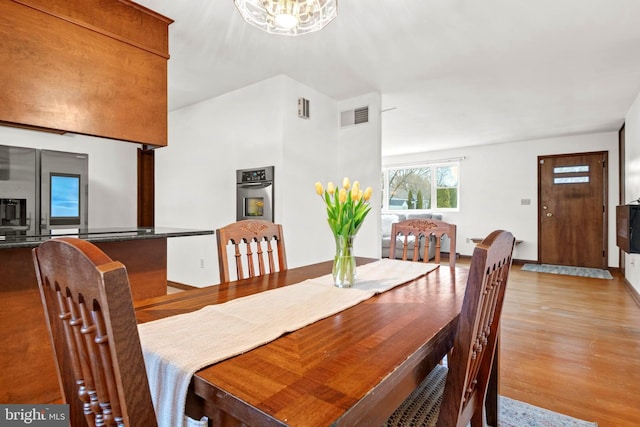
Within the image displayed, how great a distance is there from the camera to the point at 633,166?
4.04 m

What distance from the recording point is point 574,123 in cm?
510

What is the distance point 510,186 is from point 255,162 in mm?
5274

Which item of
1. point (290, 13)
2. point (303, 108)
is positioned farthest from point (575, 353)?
point (303, 108)

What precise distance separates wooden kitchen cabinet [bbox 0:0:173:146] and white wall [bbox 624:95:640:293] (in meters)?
4.94

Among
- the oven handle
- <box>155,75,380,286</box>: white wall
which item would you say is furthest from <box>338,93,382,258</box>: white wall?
the oven handle

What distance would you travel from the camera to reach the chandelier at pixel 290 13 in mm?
1560

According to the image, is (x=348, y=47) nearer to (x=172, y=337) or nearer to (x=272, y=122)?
(x=272, y=122)

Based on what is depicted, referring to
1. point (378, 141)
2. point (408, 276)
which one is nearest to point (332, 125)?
point (378, 141)

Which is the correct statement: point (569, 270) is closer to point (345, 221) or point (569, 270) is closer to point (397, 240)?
point (397, 240)

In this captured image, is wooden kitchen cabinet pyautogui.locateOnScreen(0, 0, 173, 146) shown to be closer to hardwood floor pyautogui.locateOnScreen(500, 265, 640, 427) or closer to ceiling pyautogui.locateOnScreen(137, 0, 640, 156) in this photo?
ceiling pyautogui.locateOnScreen(137, 0, 640, 156)

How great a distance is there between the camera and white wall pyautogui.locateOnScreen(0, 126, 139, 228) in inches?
98.9

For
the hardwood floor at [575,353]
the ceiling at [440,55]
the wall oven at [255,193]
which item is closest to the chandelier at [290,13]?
the ceiling at [440,55]

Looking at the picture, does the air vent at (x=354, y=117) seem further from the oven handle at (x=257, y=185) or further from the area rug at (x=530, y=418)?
the area rug at (x=530, y=418)

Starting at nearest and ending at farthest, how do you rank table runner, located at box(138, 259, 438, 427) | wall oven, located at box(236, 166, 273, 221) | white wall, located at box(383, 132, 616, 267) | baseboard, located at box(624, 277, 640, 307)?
table runner, located at box(138, 259, 438, 427) → wall oven, located at box(236, 166, 273, 221) → baseboard, located at box(624, 277, 640, 307) → white wall, located at box(383, 132, 616, 267)
